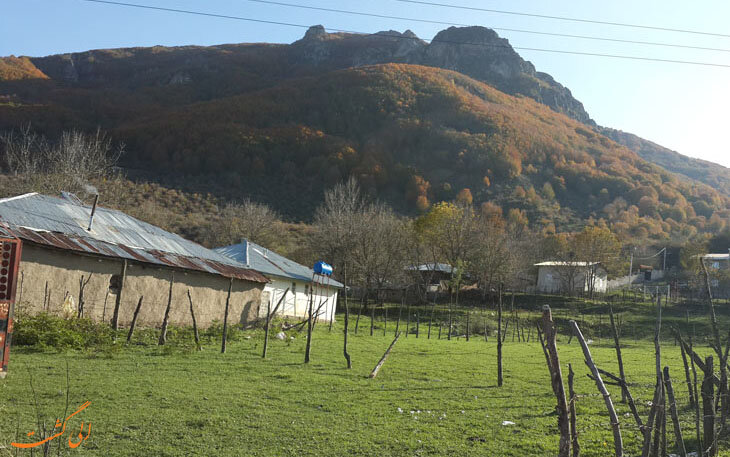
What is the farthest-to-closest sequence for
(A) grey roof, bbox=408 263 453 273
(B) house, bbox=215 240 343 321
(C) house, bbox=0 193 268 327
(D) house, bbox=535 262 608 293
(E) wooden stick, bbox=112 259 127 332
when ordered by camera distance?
1. (A) grey roof, bbox=408 263 453 273
2. (D) house, bbox=535 262 608 293
3. (B) house, bbox=215 240 343 321
4. (E) wooden stick, bbox=112 259 127 332
5. (C) house, bbox=0 193 268 327

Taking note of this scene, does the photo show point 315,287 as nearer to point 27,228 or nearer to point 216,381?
point 27,228

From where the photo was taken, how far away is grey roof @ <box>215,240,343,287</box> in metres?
31.4

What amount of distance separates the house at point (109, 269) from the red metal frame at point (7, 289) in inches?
172

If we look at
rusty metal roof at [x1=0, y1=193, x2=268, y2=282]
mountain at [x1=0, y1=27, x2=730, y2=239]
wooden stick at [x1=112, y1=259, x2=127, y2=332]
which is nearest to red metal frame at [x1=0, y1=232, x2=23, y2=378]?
rusty metal roof at [x1=0, y1=193, x2=268, y2=282]

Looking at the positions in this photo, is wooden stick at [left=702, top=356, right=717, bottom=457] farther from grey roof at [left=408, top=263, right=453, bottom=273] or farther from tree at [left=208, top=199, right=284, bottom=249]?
tree at [left=208, top=199, right=284, bottom=249]

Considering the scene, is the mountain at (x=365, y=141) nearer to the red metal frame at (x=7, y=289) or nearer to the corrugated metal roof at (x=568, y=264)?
the corrugated metal roof at (x=568, y=264)

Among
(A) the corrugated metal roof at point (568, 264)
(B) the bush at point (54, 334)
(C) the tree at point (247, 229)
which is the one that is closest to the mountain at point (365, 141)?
(C) the tree at point (247, 229)

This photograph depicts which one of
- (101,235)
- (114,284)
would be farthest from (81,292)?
(101,235)

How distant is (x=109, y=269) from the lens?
20000mm

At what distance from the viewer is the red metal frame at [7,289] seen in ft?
37.2

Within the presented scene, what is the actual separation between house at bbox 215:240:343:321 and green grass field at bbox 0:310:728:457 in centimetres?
1327

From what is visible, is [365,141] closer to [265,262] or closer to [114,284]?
[265,262]

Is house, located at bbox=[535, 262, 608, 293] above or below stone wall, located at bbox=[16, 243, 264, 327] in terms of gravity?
above

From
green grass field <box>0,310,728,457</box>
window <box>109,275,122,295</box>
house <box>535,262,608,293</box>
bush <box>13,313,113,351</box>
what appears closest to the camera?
green grass field <box>0,310,728,457</box>
